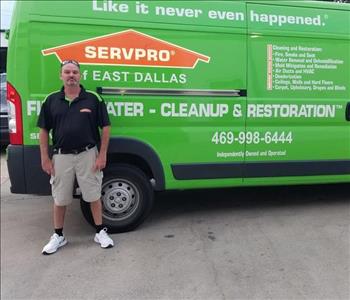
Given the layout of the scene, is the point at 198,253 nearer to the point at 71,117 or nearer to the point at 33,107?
the point at 71,117

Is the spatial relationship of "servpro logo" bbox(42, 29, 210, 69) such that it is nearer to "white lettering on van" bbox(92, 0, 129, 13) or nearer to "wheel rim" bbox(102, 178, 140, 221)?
"white lettering on van" bbox(92, 0, 129, 13)

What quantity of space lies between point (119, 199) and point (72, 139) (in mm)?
866

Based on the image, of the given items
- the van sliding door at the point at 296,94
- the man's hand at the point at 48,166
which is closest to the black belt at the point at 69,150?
the man's hand at the point at 48,166

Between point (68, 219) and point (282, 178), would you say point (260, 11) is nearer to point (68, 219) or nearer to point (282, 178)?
point (282, 178)

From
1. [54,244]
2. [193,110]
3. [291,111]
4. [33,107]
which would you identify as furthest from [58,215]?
[291,111]

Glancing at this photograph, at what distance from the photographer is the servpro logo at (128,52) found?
165 inches

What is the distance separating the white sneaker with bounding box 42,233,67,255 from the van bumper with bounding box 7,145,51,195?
46 centimetres

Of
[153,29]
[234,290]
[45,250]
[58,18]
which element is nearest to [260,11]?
[153,29]

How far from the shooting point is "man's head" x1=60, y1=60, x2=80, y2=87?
383 centimetres

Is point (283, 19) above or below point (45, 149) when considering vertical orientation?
above

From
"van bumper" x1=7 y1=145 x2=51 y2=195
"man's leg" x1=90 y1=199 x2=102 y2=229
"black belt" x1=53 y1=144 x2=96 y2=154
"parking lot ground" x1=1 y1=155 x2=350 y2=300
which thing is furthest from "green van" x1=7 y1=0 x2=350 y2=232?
"parking lot ground" x1=1 y1=155 x2=350 y2=300

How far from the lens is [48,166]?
13.2 feet

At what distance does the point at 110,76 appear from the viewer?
4.26 metres

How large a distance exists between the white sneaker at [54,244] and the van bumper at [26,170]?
458 mm
